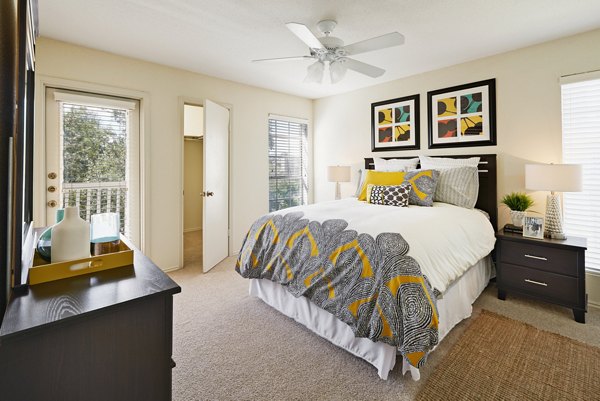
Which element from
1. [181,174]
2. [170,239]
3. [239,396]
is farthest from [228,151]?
[239,396]

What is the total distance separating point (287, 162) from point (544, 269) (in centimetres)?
357

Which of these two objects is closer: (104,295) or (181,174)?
(104,295)

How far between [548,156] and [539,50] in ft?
3.47

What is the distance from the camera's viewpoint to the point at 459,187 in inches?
121

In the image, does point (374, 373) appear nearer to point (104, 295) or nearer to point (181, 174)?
point (104, 295)

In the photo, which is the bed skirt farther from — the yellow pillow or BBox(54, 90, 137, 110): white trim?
BBox(54, 90, 137, 110): white trim

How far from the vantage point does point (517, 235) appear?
2.74 m

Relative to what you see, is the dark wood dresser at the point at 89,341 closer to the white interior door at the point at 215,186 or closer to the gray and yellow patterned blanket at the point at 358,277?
the gray and yellow patterned blanket at the point at 358,277

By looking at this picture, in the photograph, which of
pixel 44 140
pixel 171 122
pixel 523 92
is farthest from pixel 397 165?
pixel 44 140

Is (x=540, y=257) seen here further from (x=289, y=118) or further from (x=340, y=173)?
(x=289, y=118)

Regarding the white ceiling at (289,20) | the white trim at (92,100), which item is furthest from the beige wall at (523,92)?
the white trim at (92,100)

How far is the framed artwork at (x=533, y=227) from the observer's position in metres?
2.60

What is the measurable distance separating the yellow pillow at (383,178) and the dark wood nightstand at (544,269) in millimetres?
1071

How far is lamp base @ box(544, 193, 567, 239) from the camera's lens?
258 cm
